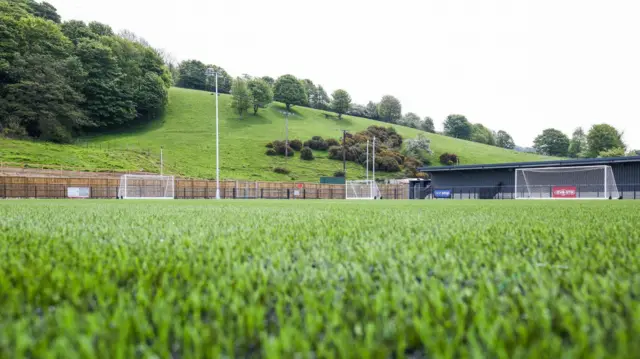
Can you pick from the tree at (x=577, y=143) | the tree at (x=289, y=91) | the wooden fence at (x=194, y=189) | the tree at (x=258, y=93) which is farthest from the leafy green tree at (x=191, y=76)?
the tree at (x=577, y=143)

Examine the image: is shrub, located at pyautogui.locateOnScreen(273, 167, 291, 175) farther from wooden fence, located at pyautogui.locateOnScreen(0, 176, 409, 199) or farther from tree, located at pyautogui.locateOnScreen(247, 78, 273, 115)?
tree, located at pyautogui.locateOnScreen(247, 78, 273, 115)

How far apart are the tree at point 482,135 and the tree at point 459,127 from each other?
4.47ft

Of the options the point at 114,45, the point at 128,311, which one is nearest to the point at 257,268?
the point at 128,311

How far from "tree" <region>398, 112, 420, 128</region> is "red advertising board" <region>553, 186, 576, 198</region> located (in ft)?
239

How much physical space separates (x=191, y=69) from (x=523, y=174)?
78768 mm

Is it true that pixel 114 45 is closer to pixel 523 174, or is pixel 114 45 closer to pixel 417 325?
pixel 523 174

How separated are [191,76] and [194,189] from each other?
198 feet

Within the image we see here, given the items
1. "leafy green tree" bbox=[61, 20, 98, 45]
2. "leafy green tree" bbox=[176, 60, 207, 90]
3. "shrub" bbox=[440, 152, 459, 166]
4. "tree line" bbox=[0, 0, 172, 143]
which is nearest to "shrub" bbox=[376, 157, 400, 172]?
"shrub" bbox=[440, 152, 459, 166]

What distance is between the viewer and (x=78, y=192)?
3153cm

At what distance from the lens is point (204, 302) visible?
116 cm

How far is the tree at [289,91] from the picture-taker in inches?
3418

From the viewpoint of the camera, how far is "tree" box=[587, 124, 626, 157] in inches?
3278

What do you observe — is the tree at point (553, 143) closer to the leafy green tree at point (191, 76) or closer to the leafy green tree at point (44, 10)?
the leafy green tree at point (191, 76)

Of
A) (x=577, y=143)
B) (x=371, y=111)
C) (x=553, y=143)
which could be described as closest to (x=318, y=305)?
(x=371, y=111)
